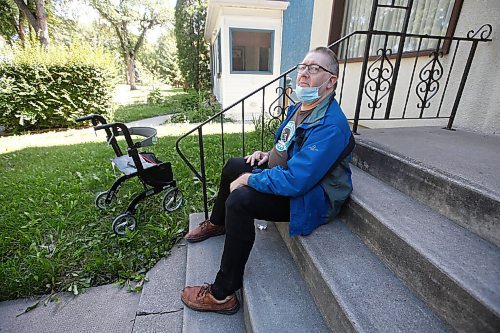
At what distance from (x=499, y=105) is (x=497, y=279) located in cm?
187

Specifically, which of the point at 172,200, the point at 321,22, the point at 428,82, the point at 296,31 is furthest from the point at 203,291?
the point at 296,31

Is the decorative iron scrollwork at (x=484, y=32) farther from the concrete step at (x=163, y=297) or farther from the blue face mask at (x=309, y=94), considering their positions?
the concrete step at (x=163, y=297)

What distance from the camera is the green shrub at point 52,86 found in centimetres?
550

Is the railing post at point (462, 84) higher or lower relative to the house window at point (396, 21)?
lower

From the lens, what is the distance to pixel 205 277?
5.47ft

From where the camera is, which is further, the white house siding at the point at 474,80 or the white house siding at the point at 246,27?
the white house siding at the point at 246,27

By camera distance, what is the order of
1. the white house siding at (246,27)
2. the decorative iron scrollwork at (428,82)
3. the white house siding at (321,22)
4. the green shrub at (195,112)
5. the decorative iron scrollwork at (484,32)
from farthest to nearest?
the green shrub at (195,112) → the white house siding at (246,27) → the white house siding at (321,22) → the decorative iron scrollwork at (428,82) → the decorative iron scrollwork at (484,32)

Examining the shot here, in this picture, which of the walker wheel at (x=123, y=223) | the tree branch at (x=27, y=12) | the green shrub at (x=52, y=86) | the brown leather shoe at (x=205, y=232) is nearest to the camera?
the brown leather shoe at (x=205, y=232)

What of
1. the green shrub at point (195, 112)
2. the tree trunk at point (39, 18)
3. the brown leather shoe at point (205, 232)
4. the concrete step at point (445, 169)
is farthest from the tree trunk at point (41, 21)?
the concrete step at point (445, 169)

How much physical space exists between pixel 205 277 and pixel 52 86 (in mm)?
6361

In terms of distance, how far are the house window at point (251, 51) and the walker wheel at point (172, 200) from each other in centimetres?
613

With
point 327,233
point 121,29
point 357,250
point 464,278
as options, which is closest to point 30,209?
point 327,233

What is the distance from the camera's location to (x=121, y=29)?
2019 centimetres

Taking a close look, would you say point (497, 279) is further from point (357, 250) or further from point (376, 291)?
point (357, 250)
